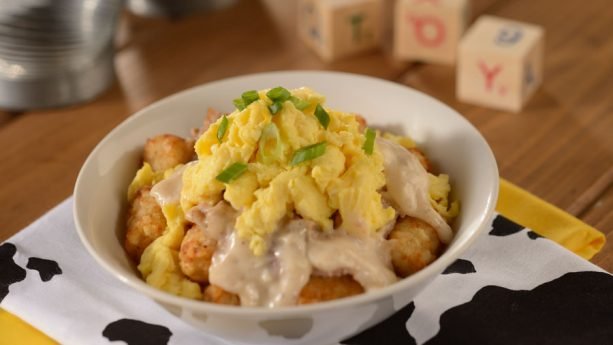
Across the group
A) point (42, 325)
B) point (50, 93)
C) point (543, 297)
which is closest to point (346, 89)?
point (543, 297)

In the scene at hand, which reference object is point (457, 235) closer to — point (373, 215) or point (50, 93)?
point (373, 215)

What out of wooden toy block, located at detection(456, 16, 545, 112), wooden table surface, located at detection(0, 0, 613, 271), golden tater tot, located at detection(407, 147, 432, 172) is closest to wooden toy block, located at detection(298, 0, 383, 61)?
wooden table surface, located at detection(0, 0, 613, 271)

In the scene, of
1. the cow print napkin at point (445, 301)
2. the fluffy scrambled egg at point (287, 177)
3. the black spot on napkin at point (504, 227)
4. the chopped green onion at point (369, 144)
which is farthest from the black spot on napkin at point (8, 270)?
the black spot on napkin at point (504, 227)

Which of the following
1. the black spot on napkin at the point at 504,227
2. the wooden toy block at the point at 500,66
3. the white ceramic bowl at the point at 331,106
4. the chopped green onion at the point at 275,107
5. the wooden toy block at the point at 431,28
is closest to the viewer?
the white ceramic bowl at the point at 331,106

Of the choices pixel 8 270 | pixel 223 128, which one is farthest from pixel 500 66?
pixel 8 270

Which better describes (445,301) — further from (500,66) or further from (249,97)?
(500,66)

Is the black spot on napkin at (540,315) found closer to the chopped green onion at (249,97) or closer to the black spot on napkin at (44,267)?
the chopped green onion at (249,97)
